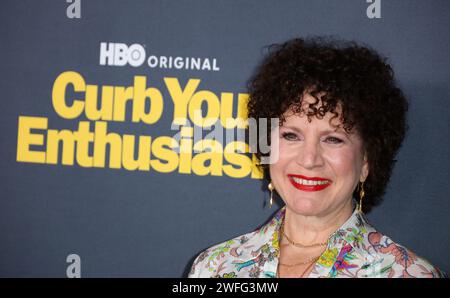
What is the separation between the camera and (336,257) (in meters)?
1.89

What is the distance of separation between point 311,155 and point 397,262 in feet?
1.34

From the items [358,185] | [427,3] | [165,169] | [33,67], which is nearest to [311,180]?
[358,185]

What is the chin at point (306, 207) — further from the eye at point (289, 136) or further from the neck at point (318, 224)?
the eye at point (289, 136)

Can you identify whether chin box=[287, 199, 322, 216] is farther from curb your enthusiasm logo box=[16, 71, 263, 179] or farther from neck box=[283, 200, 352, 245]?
curb your enthusiasm logo box=[16, 71, 263, 179]

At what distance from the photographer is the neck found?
1.96 meters

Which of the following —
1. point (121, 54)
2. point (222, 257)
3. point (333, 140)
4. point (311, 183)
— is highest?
point (121, 54)

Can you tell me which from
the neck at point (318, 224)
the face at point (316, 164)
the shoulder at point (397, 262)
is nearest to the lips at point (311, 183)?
the face at point (316, 164)

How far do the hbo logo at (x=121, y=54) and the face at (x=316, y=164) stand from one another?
2.30ft

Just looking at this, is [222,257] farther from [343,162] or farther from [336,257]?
[343,162]

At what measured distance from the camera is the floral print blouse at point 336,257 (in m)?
1.82

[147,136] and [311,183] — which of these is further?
[147,136]

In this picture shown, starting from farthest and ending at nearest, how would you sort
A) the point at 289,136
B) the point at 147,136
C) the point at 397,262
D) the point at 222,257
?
the point at 147,136 < the point at 222,257 < the point at 289,136 < the point at 397,262

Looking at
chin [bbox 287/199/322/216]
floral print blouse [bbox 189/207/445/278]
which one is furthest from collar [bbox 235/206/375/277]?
chin [bbox 287/199/322/216]

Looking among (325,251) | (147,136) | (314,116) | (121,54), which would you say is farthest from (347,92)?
(121,54)
